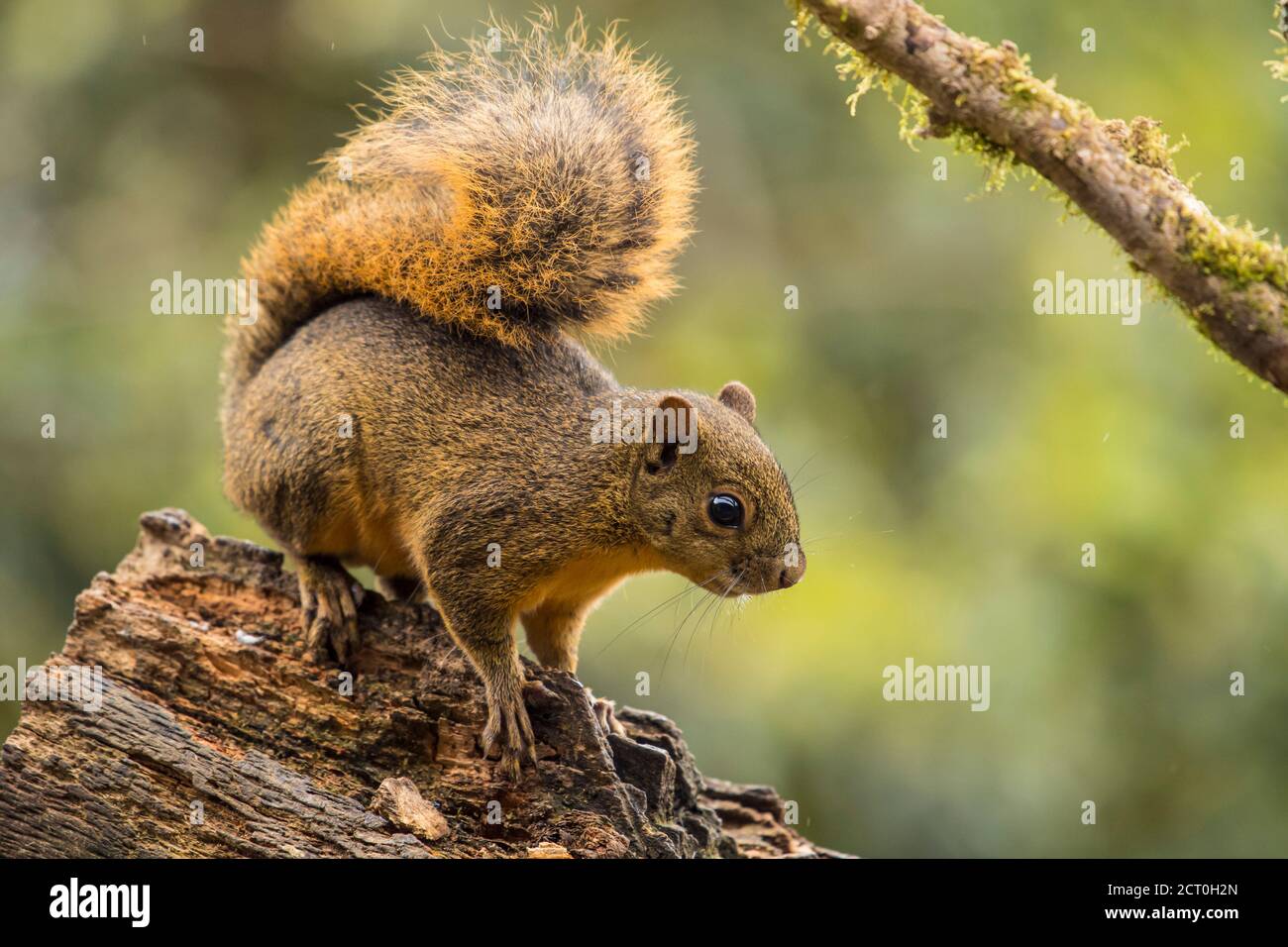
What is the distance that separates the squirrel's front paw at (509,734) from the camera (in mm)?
3209

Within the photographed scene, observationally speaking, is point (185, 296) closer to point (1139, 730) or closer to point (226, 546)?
point (226, 546)

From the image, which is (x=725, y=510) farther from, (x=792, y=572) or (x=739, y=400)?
(x=739, y=400)

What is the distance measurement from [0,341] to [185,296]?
76 centimetres

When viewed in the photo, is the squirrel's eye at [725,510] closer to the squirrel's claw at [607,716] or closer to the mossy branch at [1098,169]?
the squirrel's claw at [607,716]

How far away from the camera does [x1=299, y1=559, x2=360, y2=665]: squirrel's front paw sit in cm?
348

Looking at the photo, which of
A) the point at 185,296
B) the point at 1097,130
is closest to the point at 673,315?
the point at 185,296

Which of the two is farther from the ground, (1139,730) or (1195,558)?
(1195,558)

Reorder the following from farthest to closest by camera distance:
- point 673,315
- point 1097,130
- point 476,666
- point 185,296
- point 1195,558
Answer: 1. point 673,315
2. point 185,296
3. point 1195,558
4. point 476,666
5. point 1097,130

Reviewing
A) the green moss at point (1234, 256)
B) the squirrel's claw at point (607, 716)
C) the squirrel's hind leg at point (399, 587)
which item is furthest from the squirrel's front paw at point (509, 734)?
the green moss at point (1234, 256)

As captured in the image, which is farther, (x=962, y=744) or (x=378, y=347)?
(x=962, y=744)

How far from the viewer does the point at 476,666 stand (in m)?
3.30

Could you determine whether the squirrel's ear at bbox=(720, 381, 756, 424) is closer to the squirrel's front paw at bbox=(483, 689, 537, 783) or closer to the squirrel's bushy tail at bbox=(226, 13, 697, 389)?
the squirrel's bushy tail at bbox=(226, 13, 697, 389)

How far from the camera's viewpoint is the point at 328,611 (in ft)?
11.5

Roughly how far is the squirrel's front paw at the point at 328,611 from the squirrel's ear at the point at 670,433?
912 millimetres
